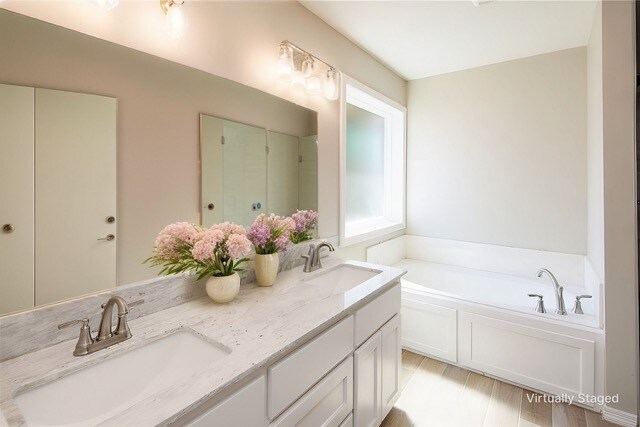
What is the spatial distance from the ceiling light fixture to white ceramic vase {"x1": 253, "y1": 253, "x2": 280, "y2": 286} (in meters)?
1.05

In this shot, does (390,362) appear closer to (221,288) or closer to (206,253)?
(221,288)

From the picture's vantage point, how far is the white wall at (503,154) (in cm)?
254

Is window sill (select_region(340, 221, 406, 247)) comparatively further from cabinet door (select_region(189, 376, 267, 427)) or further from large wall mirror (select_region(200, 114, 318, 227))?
cabinet door (select_region(189, 376, 267, 427))

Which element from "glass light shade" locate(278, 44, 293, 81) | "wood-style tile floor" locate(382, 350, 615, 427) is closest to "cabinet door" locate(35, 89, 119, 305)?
"glass light shade" locate(278, 44, 293, 81)

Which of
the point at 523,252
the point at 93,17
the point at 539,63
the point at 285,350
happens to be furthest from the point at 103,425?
the point at 539,63

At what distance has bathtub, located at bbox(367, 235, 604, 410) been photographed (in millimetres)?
1851

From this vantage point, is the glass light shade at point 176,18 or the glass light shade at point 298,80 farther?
the glass light shade at point 298,80

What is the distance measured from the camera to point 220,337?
38.4 inches

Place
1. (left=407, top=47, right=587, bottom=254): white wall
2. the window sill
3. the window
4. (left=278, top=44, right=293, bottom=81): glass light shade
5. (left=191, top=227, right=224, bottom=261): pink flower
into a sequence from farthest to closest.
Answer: the window, (left=407, top=47, right=587, bottom=254): white wall, the window sill, (left=278, top=44, right=293, bottom=81): glass light shade, (left=191, top=227, right=224, bottom=261): pink flower

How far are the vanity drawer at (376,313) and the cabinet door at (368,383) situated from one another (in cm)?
5

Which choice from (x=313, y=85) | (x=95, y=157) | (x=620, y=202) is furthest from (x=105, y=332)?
(x=620, y=202)

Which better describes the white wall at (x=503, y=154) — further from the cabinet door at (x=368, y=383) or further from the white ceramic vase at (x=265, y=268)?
the white ceramic vase at (x=265, y=268)

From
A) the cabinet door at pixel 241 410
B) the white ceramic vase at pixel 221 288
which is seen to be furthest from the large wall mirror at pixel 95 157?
the cabinet door at pixel 241 410

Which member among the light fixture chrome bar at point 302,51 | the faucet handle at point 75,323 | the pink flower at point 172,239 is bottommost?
the faucet handle at point 75,323
